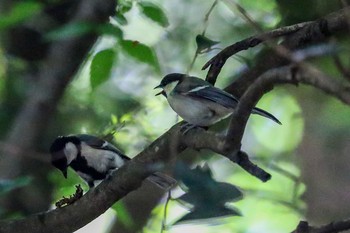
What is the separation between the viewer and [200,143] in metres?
0.99

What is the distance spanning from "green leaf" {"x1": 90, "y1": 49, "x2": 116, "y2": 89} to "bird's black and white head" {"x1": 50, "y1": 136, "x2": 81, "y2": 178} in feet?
0.82

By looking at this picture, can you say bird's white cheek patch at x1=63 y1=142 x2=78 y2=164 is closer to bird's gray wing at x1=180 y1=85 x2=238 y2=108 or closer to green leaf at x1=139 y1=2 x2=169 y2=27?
bird's gray wing at x1=180 y1=85 x2=238 y2=108

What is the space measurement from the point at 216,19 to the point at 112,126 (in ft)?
1.44

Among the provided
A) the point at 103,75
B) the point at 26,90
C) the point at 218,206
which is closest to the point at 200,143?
the point at 103,75

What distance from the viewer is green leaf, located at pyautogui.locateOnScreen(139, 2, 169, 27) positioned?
3.50ft

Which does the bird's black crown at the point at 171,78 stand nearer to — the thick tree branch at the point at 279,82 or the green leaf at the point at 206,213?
the thick tree branch at the point at 279,82

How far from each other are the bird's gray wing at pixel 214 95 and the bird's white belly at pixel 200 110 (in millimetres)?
11

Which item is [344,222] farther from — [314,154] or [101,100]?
[101,100]

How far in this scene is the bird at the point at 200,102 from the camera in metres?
1.21

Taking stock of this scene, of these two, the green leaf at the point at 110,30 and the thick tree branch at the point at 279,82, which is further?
the green leaf at the point at 110,30

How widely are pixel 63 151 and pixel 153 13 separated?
1.14ft

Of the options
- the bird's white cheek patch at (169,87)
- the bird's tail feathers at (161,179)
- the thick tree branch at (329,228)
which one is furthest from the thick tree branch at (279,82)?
the bird's white cheek patch at (169,87)

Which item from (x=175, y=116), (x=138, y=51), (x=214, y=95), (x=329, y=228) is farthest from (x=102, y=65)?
(x=175, y=116)

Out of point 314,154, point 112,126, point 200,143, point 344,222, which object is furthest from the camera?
point 314,154
